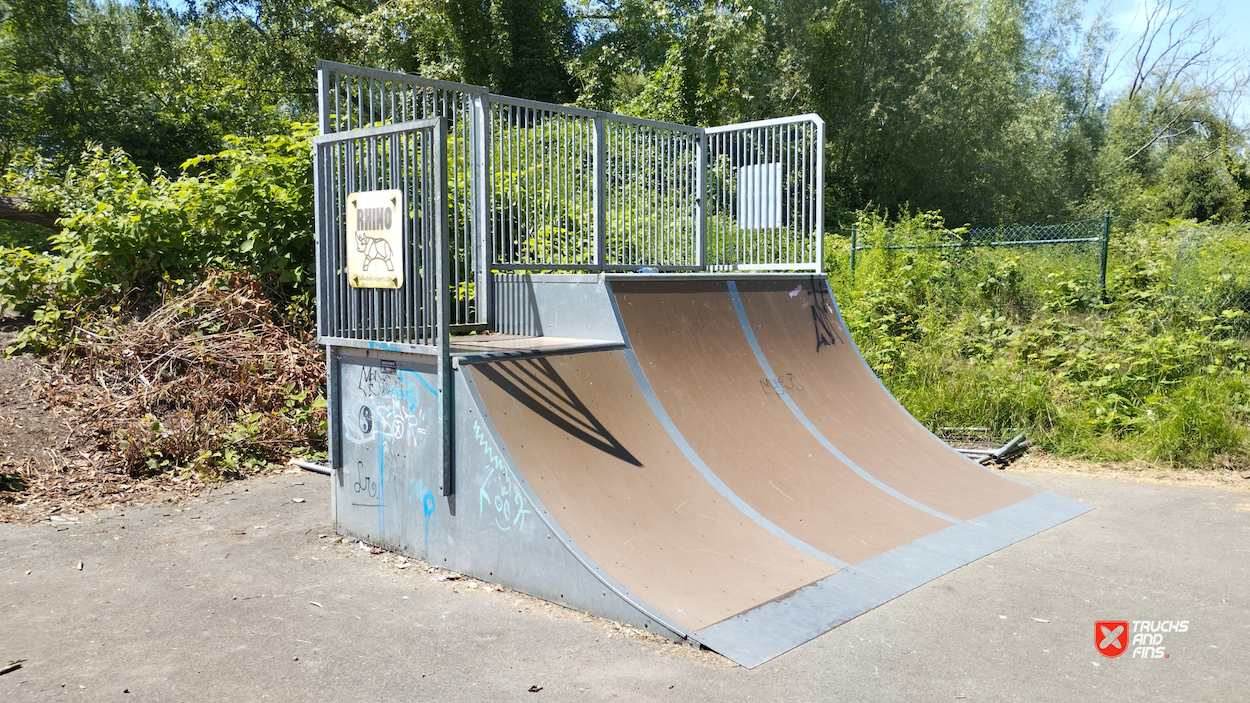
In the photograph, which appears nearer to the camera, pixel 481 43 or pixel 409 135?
pixel 409 135

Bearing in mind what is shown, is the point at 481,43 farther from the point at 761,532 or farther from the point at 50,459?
the point at 761,532

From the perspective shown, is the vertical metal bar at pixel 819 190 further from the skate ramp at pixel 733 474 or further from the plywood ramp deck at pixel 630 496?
the plywood ramp deck at pixel 630 496

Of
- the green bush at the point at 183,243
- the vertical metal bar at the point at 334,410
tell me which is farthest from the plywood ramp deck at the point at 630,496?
the green bush at the point at 183,243

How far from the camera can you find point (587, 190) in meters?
7.35

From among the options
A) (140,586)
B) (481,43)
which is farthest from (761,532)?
(481,43)

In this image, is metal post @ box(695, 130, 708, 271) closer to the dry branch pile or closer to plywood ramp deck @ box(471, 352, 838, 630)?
plywood ramp deck @ box(471, 352, 838, 630)

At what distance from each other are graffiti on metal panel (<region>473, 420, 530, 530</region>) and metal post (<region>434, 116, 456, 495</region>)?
0.21 meters

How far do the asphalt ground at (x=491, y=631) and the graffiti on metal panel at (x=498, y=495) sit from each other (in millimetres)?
391

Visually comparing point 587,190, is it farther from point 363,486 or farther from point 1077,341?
point 1077,341

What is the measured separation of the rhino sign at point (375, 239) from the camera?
191 inches

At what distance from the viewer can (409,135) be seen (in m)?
5.03

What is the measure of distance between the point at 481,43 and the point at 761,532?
61.8 feet

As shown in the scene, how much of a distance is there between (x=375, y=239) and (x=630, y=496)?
2.04 metres

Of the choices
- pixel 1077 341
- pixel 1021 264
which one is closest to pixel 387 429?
pixel 1077 341
